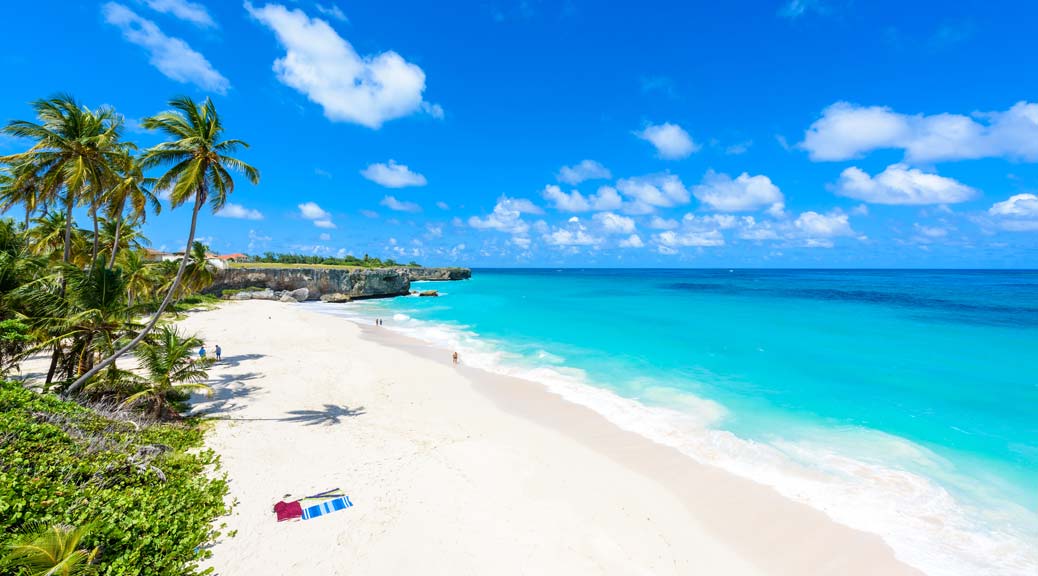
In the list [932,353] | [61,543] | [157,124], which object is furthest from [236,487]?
[932,353]

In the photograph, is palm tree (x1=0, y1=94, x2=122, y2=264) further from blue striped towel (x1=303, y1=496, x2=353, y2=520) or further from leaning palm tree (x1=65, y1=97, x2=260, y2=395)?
blue striped towel (x1=303, y1=496, x2=353, y2=520)

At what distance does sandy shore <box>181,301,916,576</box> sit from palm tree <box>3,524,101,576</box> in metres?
1.81

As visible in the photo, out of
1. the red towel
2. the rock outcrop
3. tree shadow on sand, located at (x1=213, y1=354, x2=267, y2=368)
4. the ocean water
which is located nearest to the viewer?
the red towel

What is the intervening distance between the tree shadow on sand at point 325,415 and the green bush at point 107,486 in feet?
11.1

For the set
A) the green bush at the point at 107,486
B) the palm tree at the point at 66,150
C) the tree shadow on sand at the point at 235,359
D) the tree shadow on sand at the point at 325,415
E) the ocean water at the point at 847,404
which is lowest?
the ocean water at the point at 847,404

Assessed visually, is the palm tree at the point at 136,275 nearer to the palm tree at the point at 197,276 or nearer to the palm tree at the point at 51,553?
the palm tree at the point at 197,276

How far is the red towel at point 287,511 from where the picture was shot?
23.9ft

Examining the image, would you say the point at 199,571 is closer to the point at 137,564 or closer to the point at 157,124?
the point at 137,564

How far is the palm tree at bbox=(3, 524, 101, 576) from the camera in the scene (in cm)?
428

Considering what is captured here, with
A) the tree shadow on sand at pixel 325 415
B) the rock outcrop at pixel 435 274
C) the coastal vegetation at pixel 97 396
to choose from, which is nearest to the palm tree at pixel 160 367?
the coastal vegetation at pixel 97 396

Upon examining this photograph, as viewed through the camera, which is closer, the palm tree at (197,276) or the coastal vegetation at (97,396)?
the coastal vegetation at (97,396)

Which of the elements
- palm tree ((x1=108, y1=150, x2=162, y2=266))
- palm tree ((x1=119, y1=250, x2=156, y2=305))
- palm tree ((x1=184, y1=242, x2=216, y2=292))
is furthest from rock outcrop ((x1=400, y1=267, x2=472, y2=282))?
palm tree ((x1=108, y1=150, x2=162, y2=266))

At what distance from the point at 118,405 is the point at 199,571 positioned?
7.72 metres

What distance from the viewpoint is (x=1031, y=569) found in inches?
302
